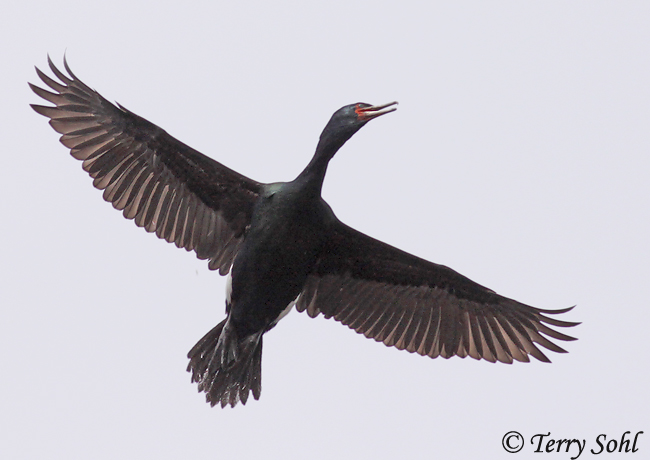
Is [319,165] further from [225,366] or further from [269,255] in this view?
[225,366]

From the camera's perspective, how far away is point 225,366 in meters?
11.2

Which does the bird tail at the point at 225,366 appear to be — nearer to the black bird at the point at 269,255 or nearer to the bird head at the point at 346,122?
the black bird at the point at 269,255

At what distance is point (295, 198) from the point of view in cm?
1034

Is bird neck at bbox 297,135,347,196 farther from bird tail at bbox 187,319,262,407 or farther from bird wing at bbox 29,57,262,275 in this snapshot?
bird tail at bbox 187,319,262,407

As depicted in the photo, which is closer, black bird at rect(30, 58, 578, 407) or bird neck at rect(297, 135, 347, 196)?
bird neck at rect(297, 135, 347, 196)

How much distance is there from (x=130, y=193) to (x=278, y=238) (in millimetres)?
1592

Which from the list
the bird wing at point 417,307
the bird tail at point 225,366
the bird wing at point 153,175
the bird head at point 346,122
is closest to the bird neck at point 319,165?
the bird head at point 346,122

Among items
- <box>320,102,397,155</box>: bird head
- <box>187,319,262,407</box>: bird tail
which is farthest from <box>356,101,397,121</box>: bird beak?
<box>187,319,262,407</box>: bird tail

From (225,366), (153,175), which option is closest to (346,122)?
(153,175)

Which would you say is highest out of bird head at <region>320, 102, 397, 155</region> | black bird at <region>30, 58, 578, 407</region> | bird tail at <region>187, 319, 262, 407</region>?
bird head at <region>320, 102, 397, 155</region>

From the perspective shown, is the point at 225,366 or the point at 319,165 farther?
the point at 225,366

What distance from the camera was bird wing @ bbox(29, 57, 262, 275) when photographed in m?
10.8

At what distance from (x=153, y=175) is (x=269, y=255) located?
147 cm

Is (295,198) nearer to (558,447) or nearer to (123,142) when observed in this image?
(123,142)
